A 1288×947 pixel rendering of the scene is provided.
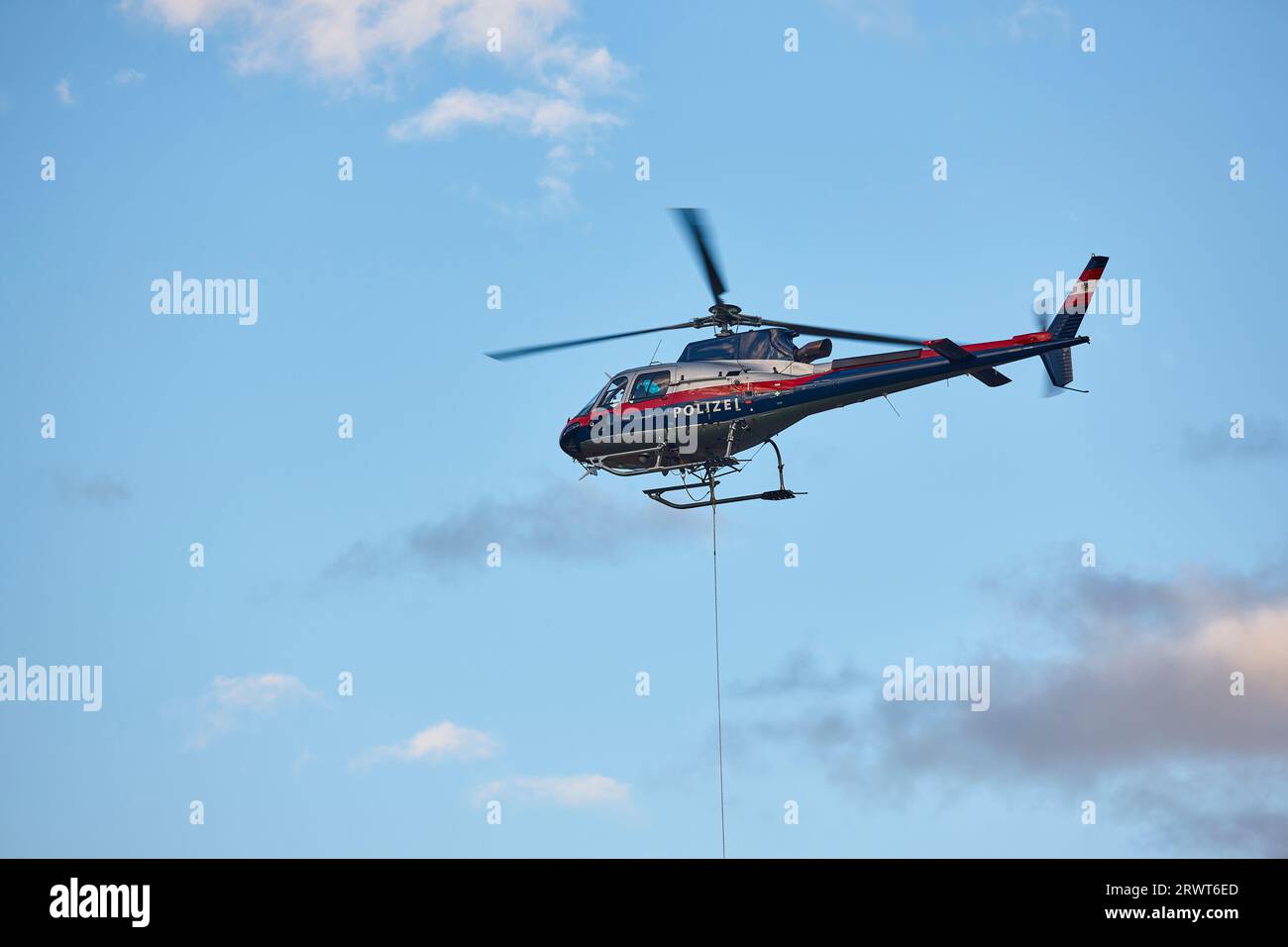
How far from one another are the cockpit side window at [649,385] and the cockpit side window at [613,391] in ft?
1.21

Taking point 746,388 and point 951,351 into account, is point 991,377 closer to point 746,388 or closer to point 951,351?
point 951,351

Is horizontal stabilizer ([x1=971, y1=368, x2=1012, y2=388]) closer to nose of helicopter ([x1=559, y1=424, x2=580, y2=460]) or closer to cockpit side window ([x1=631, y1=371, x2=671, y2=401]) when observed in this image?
cockpit side window ([x1=631, y1=371, x2=671, y2=401])

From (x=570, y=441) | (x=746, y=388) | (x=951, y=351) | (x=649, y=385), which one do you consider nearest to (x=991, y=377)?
(x=951, y=351)

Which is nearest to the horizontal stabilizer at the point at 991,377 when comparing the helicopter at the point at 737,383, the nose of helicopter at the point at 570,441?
the helicopter at the point at 737,383

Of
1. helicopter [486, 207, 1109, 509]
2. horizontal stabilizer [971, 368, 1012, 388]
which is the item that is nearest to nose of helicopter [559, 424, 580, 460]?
helicopter [486, 207, 1109, 509]

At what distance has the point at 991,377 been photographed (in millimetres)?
55031

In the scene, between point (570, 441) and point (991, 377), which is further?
point (570, 441)

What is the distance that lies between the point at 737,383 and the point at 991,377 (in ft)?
21.2
